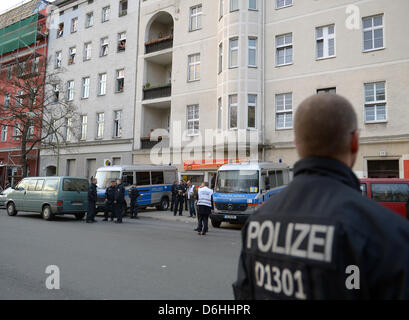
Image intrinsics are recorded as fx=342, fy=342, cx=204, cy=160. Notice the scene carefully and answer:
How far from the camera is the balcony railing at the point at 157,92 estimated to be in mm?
24672

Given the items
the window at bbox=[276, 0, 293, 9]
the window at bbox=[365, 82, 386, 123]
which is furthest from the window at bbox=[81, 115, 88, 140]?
the window at bbox=[365, 82, 386, 123]

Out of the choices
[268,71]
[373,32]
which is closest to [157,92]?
[268,71]

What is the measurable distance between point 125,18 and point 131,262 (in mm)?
25634

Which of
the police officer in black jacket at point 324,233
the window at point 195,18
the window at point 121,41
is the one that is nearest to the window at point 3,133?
the window at point 121,41

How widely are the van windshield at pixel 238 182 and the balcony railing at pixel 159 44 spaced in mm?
14806

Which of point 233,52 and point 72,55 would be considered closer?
point 233,52

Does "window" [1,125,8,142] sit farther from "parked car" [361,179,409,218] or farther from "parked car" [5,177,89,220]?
"parked car" [361,179,409,218]

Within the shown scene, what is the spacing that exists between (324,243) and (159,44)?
26.1 meters

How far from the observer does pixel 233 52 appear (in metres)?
20.2

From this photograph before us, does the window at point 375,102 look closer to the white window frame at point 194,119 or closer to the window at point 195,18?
the white window frame at point 194,119

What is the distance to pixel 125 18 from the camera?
27797 mm

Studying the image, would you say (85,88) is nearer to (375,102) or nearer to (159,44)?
(159,44)

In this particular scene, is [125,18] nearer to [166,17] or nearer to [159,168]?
[166,17]

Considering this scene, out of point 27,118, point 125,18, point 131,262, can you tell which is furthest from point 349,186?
point 125,18
